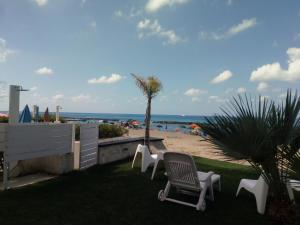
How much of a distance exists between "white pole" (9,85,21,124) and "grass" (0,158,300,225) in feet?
5.60

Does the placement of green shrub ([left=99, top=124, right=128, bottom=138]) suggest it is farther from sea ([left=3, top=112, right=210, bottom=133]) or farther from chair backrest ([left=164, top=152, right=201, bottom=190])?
chair backrest ([left=164, top=152, right=201, bottom=190])

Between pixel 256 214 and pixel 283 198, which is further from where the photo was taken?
pixel 256 214

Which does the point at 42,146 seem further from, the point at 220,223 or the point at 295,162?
the point at 295,162

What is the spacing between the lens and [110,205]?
4250 millimetres

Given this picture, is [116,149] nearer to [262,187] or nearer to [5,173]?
[5,173]

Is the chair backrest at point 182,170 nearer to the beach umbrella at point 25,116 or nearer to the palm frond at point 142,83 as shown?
the beach umbrella at point 25,116

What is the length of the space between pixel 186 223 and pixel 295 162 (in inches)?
65.5

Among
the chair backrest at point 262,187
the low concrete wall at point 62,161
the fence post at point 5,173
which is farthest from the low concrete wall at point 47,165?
the chair backrest at point 262,187

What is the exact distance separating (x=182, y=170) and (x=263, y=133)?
1.67 m

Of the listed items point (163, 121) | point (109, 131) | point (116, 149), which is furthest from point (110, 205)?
point (163, 121)

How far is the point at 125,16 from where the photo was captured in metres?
11.3

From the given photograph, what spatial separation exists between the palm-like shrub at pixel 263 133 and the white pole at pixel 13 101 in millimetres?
4519

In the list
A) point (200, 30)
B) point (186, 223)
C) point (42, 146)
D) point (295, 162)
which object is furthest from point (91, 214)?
point (200, 30)

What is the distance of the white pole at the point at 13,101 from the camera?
5780 millimetres
